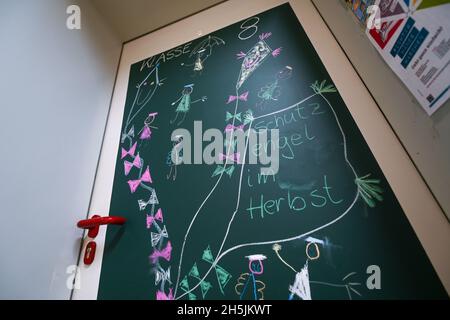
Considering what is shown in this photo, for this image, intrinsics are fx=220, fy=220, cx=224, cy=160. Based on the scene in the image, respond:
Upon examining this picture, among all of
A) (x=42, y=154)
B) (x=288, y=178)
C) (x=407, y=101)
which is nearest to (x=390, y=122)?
(x=407, y=101)

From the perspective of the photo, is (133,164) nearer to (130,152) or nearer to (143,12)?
(130,152)

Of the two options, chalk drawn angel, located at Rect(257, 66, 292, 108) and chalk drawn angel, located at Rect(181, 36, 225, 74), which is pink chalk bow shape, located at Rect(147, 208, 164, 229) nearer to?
chalk drawn angel, located at Rect(257, 66, 292, 108)

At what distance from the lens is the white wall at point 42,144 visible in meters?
0.64

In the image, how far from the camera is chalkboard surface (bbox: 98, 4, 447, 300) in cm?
50

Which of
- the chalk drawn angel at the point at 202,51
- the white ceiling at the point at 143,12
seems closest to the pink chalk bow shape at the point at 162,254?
the chalk drawn angel at the point at 202,51

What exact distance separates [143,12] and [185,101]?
0.69 metres

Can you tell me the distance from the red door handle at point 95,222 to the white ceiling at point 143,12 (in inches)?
43.2

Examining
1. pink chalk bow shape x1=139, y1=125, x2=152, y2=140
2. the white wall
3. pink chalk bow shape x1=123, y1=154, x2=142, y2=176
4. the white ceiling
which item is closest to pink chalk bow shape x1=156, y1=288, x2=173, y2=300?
the white wall

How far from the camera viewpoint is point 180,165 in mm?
795

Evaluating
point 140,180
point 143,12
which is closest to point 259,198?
point 140,180

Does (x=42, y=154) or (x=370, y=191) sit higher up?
(x=42, y=154)

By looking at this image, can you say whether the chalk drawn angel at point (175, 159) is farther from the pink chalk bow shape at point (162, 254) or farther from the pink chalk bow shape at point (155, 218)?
the pink chalk bow shape at point (162, 254)

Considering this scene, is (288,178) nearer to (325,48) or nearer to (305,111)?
(305,111)

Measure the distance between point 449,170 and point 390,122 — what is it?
196mm
